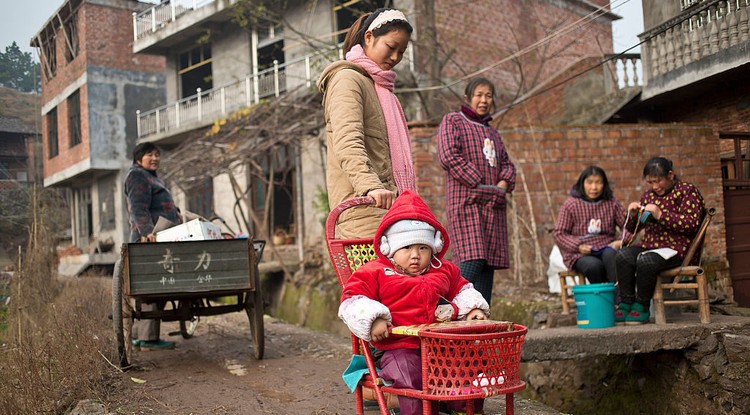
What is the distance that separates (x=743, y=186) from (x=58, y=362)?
7093 mm

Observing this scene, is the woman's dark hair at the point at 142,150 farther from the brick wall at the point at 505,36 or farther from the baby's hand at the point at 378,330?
the brick wall at the point at 505,36

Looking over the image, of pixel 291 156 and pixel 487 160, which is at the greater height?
pixel 291 156

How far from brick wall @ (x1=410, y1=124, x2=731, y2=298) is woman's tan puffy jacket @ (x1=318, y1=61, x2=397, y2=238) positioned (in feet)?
16.8

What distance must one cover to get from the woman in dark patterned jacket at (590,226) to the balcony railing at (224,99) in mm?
8168

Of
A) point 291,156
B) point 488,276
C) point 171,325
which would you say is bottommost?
point 171,325

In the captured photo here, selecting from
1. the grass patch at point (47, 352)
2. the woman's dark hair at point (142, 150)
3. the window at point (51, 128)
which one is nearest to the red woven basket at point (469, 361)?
the grass patch at point (47, 352)

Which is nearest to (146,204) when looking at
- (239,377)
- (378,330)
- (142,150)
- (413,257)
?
(142,150)

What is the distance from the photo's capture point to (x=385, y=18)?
12.0ft

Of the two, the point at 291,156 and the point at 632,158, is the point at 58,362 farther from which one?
the point at 291,156

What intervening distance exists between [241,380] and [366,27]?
268 cm

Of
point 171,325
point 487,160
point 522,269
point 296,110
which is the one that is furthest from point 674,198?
point 296,110

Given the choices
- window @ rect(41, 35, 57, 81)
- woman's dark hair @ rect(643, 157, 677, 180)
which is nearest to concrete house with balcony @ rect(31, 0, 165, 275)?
window @ rect(41, 35, 57, 81)

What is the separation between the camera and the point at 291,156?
1642 centimetres

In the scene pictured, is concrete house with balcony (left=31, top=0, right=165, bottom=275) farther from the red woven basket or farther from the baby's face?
the red woven basket
